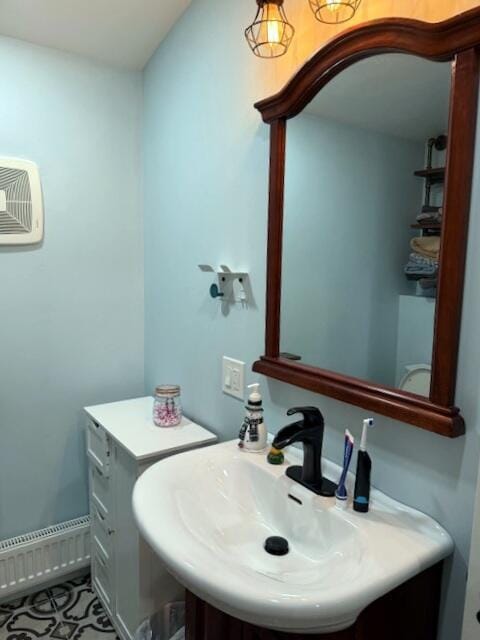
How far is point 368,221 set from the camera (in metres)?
1.24

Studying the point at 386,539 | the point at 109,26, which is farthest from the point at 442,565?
the point at 109,26

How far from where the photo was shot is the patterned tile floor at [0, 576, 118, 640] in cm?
183

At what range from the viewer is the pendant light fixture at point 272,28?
1.26 meters

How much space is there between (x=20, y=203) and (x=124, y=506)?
1.25m

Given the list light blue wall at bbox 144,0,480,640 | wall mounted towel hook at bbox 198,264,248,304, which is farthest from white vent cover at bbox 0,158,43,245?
wall mounted towel hook at bbox 198,264,248,304

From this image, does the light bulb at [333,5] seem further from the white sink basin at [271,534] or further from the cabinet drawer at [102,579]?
the cabinet drawer at [102,579]

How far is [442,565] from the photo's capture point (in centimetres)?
104

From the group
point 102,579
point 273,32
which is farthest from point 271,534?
point 273,32

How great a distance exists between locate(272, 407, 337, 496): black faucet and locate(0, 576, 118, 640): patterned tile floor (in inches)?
48.1

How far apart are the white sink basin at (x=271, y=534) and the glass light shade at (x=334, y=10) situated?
1191 millimetres

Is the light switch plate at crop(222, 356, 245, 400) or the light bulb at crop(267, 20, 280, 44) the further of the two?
the light switch plate at crop(222, 356, 245, 400)

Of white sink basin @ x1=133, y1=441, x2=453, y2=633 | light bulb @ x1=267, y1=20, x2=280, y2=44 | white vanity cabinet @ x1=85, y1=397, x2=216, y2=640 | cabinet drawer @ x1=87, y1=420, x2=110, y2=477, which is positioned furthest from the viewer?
cabinet drawer @ x1=87, y1=420, x2=110, y2=477

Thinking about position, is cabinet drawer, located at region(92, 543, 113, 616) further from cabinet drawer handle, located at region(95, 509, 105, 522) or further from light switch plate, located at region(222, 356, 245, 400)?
light switch plate, located at region(222, 356, 245, 400)

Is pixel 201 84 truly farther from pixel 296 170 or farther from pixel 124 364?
pixel 124 364
